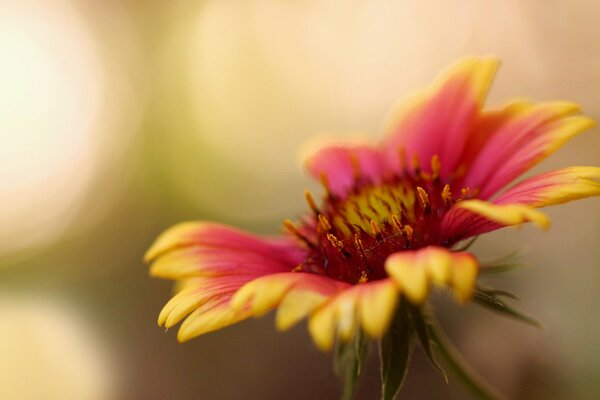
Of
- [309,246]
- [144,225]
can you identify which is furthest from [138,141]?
[309,246]

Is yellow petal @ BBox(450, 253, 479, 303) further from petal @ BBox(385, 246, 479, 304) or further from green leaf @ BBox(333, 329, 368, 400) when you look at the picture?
green leaf @ BBox(333, 329, 368, 400)

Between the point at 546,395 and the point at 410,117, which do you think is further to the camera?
the point at 546,395

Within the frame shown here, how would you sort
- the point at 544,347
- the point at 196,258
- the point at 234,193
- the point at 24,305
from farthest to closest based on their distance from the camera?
the point at 234,193, the point at 24,305, the point at 544,347, the point at 196,258

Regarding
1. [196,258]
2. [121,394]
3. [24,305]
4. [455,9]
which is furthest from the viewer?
[455,9]

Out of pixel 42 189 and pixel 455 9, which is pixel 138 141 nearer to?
pixel 42 189

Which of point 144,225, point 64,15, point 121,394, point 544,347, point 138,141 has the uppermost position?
point 64,15

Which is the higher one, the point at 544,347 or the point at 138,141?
the point at 138,141

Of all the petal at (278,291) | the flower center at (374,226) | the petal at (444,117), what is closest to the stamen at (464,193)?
the flower center at (374,226)

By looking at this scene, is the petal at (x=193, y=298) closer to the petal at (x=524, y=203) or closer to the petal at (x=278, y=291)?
the petal at (x=278, y=291)

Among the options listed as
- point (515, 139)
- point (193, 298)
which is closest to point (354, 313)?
point (193, 298)
